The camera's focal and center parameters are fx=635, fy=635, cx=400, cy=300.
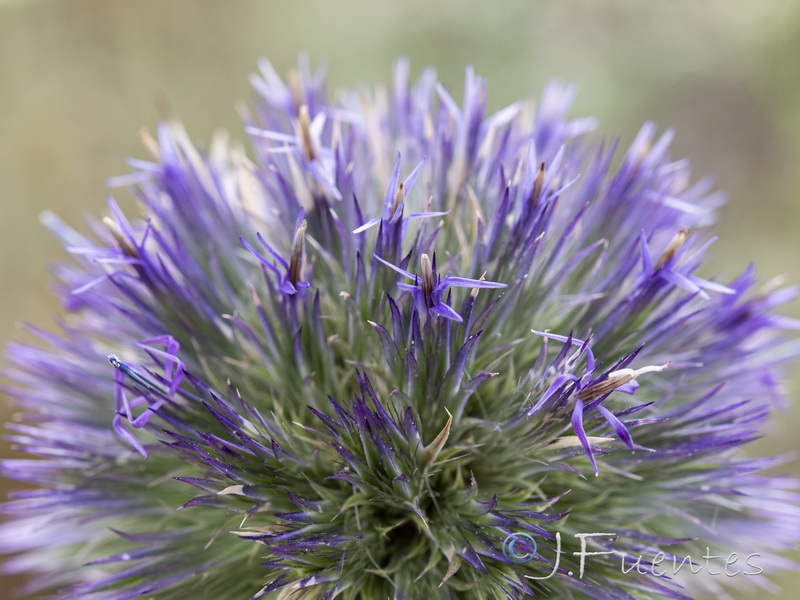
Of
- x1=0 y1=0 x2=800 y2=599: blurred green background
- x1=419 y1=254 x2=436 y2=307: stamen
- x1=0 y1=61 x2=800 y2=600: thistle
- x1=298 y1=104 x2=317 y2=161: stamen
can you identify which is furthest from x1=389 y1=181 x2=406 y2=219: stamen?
x1=0 y1=0 x2=800 y2=599: blurred green background

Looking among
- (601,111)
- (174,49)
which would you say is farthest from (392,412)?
(174,49)

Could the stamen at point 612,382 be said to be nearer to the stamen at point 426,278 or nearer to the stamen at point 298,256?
the stamen at point 426,278

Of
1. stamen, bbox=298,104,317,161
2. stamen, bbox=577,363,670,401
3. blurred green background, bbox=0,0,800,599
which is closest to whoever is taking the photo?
stamen, bbox=577,363,670,401

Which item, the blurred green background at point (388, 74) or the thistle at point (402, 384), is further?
the blurred green background at point (388, 74)

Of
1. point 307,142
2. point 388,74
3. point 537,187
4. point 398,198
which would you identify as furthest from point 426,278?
point 388,74

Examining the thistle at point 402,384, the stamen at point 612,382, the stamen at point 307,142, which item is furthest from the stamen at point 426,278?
the stamen at point 307,142

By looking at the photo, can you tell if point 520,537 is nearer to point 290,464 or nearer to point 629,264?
point 290,464

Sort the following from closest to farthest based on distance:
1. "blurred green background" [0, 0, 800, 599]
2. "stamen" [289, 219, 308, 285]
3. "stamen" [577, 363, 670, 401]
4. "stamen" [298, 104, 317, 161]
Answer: "stamen" [577, 363, 670, 401] → "stamen" [289, 219, 308, 285] → "stamen" [298, 104, 317, 161] → "blurred green background" [0, 0, 800, 599]

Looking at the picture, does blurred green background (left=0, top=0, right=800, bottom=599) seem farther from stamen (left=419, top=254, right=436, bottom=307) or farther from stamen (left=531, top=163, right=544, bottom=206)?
stamen (left=419, top=254, right=436, bottom=307)
